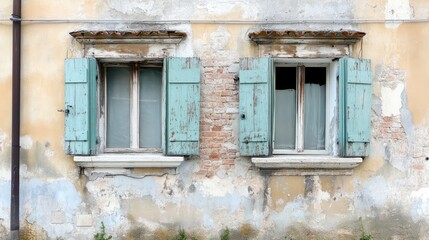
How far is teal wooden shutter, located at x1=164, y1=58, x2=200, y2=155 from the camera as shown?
5.87 m

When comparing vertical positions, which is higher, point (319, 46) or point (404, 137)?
point (319, 46)

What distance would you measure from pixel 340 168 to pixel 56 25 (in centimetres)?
413

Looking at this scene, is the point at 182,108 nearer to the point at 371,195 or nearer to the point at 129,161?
the point at 129,161

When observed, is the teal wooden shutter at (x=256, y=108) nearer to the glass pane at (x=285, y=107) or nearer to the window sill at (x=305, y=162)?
the window sill at (x=305, y=162)

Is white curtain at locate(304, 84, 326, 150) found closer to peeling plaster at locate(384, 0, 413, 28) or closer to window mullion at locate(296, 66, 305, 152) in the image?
window mullion at locate(296, 66, 305, 152)

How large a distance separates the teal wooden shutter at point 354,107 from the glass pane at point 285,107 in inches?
25.8

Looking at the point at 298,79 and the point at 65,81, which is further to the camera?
the point at 298,79

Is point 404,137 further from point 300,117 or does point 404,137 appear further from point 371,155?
point 300,117

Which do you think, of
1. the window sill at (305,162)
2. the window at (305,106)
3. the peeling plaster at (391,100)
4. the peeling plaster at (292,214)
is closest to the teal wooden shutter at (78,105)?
the window at (305,106)

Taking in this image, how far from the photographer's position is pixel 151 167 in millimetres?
6004

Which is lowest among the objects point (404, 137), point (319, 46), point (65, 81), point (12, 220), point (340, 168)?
point (12, 220)

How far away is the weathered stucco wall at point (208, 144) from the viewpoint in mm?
6055

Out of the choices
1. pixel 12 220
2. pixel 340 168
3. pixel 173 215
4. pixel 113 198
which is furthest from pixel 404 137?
pixel 12 220

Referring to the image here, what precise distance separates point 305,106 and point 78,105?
2970 mm
